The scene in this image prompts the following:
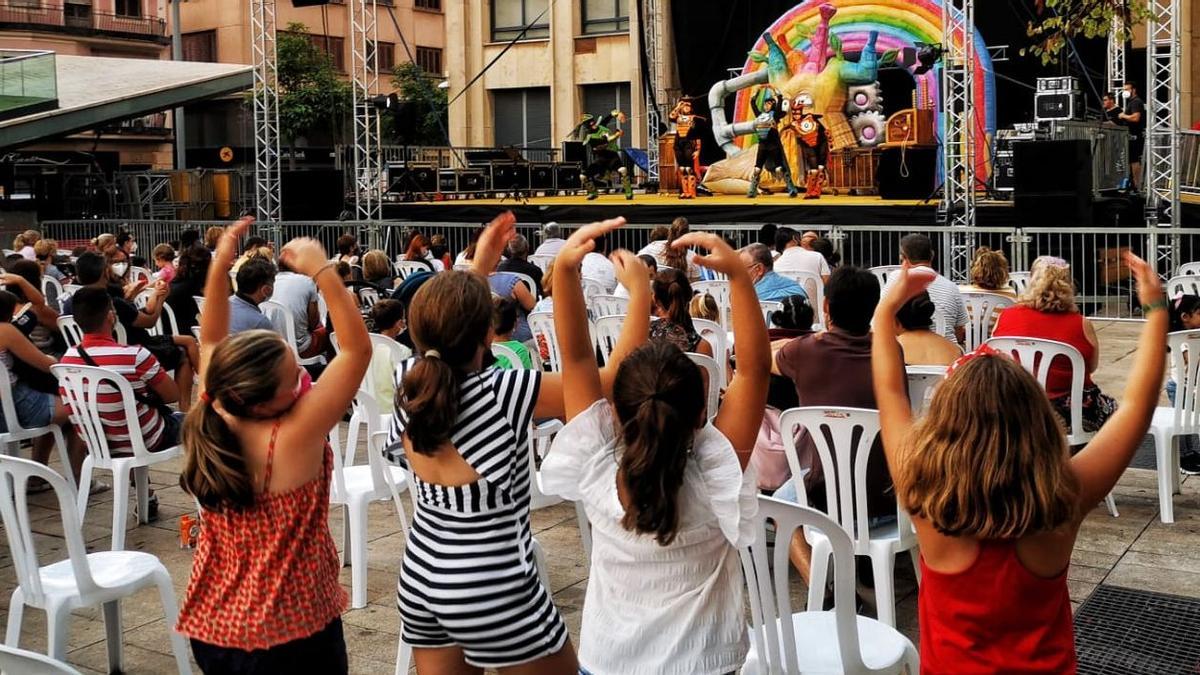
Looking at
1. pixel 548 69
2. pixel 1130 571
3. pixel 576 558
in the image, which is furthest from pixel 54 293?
pixel 548 69

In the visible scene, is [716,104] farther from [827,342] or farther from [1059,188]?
[827,342]

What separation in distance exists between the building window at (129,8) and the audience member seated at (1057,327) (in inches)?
1613

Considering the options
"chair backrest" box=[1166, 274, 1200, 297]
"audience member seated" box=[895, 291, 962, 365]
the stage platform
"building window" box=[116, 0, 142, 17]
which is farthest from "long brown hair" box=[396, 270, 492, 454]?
"building window" box=[116, 0, 142, 17]

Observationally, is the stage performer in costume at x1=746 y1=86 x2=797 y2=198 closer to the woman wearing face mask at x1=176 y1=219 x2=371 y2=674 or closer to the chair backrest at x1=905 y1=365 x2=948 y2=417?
the chair backrest at x1=905 y1=365 x2=948 y2=417

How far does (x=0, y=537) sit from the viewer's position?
5902mm

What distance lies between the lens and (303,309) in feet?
27.1

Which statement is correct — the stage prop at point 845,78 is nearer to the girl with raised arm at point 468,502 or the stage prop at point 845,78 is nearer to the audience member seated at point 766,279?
the audience member seated at point 766,279

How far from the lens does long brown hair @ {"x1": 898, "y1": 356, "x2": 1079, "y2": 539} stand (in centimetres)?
230

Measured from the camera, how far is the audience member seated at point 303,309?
8188 millimetres

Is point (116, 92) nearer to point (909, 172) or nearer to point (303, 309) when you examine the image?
point (909, 172)

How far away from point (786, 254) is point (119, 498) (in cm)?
541

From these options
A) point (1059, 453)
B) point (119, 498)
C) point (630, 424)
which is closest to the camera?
point (1059, 453)

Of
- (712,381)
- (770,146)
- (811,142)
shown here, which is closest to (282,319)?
(712,381)

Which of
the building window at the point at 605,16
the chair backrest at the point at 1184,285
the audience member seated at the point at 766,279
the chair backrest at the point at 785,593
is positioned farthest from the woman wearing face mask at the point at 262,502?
the building window at the point at 605,16
